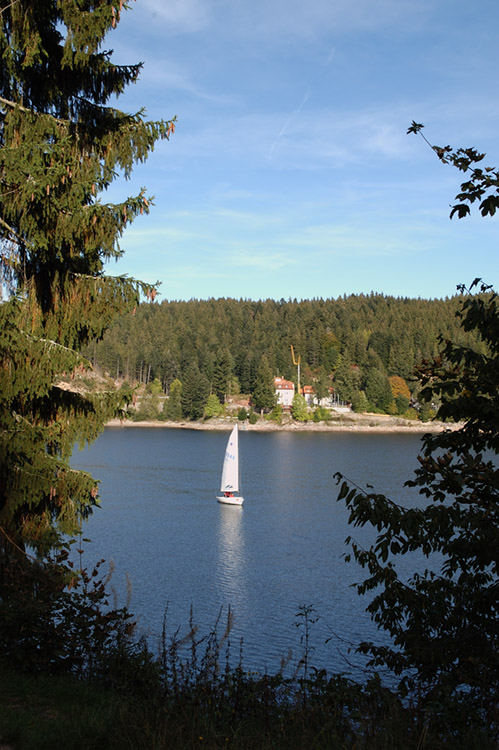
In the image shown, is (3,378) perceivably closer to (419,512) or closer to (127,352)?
(419,512)

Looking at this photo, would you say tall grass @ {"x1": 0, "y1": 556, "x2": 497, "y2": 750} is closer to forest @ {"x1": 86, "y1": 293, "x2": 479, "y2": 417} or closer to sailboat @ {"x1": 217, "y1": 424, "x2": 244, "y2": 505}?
sailboat @ {"x1": 217, "y1": 424, "x2": 244, "y2": 505}

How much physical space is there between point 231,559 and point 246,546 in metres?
2.72

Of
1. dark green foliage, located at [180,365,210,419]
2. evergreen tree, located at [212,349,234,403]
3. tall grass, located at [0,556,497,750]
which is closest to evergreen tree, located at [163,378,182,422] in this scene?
dark green foliage, located at [180,365,210,419]

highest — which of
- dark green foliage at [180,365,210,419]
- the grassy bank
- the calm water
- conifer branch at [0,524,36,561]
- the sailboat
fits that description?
dark green foliage at [180,365,210,419]

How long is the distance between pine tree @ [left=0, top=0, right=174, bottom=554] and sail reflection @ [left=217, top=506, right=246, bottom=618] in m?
13.6

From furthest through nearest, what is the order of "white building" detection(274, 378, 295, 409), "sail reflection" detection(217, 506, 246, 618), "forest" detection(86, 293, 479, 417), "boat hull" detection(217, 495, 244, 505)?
"white building" detection(274, 378, 295, 409)
"forest" detection(86, 293, 479, 417)
"boat hull" detection(217, 495, 244, 505)
"sail reflection" detection(217, 506, 246, 618)

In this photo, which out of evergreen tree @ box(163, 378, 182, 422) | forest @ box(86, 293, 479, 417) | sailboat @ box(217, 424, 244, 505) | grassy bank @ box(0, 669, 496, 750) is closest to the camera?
grassy bank @ box(0, 669, 496, 750)

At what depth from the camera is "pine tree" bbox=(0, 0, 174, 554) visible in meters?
7.79

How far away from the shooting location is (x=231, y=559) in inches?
1097

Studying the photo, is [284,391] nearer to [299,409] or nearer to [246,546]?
[299,409]

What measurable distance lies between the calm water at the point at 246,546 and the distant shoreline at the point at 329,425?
59.6 meters

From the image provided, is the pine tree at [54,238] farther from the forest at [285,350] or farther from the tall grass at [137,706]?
the forest at [285,350]

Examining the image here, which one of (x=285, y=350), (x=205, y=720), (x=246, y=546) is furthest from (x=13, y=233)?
(x=285, y=350)

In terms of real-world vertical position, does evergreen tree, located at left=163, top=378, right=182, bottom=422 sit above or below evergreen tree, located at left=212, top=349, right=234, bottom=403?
A: below
